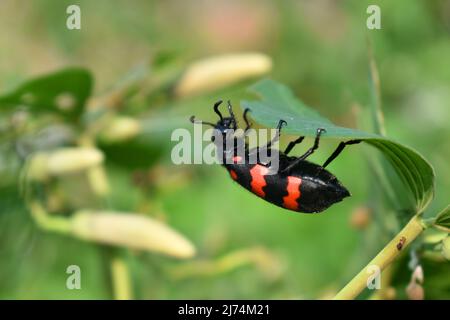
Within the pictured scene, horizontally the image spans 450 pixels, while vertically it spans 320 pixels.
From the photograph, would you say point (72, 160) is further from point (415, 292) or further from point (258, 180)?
point (415, 292)

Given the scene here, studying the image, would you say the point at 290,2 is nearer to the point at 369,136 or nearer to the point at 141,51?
the point at 141,51

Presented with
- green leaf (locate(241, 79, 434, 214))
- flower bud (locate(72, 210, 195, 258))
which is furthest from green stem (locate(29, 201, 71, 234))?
green leaf (locate(241, 79, 434, 214))

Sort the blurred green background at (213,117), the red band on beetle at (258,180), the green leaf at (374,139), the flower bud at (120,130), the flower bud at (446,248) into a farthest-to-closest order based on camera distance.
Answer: the blurred green background at (213,117) → the flower bud at (120,130) → the red band on beetle at (258,180) → the flower bud at (446,248) → the green leaf at (374,139)

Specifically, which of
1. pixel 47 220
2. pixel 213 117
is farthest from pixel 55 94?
pixel 213 117

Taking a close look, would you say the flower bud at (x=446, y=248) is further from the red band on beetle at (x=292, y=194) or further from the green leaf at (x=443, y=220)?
the red band on beetle at (x=292, y=194)

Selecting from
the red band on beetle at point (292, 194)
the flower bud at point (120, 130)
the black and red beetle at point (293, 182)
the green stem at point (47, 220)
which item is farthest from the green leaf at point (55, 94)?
the red band on beetle at point (292, 194)

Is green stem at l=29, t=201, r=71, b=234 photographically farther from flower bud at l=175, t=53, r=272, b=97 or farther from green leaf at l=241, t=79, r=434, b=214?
green leaf at l=241, t=79, r=434, b=214

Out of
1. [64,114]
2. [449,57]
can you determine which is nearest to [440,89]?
[449,57]

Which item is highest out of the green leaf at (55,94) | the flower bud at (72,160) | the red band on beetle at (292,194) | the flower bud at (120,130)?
the green leaf at (55,94)
